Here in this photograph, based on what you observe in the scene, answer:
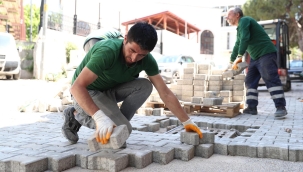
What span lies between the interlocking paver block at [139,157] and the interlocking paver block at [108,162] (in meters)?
0.06

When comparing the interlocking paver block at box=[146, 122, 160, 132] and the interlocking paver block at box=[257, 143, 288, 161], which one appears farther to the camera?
the interlocking paver block at box=[146, 122, 160, 132]

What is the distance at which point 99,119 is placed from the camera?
96.3 inches

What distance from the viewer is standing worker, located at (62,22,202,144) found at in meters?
2.46

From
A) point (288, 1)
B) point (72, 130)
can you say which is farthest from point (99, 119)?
point (288, 1)

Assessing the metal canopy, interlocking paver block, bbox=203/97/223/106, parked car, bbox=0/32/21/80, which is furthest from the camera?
the metal canopy

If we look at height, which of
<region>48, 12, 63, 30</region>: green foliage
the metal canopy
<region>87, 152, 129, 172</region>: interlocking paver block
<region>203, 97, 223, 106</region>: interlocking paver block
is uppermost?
the metal canopy

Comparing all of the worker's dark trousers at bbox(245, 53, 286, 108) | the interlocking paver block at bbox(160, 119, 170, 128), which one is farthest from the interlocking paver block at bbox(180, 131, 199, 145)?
the worker's dark trousers at bbox(245, 53, 286, 108)

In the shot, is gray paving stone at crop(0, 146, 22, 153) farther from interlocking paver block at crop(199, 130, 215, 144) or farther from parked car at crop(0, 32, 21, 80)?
parked car at crop(0, 32, 21, 80)

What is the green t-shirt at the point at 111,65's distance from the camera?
8.16 ft

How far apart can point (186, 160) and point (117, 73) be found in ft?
3.46

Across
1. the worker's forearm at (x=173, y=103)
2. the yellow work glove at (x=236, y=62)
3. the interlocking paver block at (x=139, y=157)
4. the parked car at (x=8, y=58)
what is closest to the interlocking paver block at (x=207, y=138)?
the worker's forearm at (x=173, y=103)

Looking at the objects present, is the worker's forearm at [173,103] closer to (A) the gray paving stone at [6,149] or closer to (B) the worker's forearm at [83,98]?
(B) the worker's forearm at [83,98]

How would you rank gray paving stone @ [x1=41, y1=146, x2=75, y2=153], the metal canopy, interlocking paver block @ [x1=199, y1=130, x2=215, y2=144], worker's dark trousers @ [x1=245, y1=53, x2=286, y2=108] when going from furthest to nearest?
the metal canopy
worker's dark trousers @ [x1=245, y1=53, x2=286, y2=108]
interlocking paver block @ [x1=199, y1=130, x2=215, y2=144]
gray paving stone @ [x1=41, y1=146, x2=75, y2=153]

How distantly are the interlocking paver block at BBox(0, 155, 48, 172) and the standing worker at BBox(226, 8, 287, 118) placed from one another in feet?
13.3
